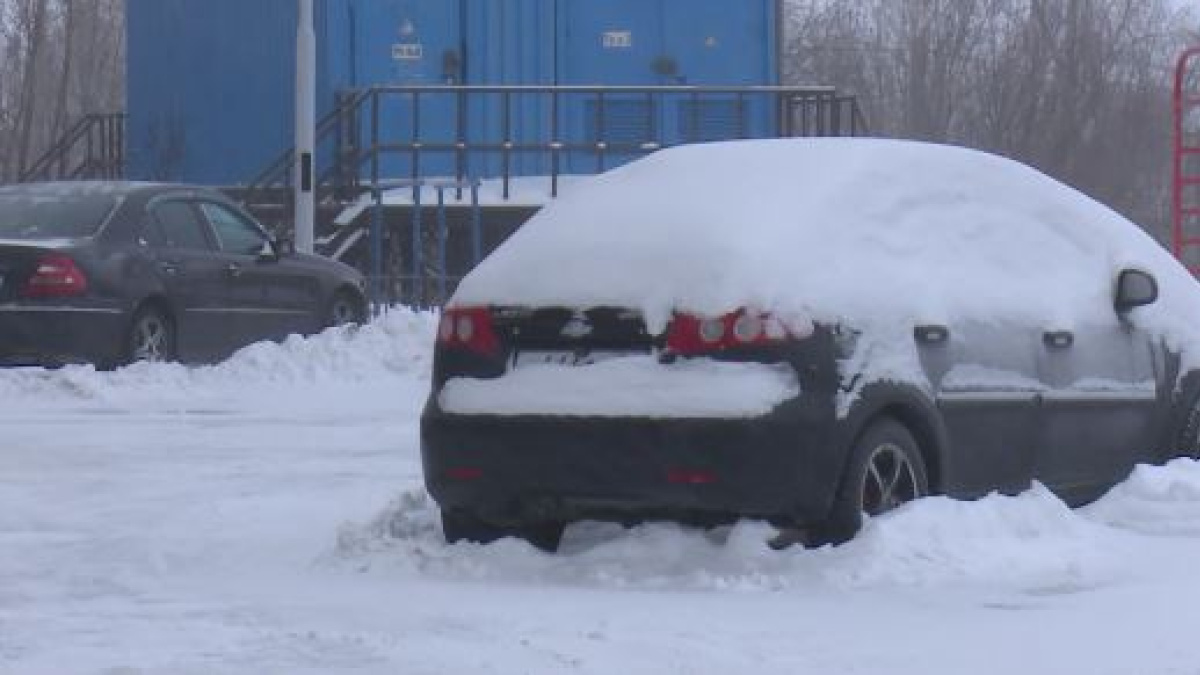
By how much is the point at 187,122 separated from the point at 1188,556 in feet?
65.5

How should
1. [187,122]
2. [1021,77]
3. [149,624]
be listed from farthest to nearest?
1. [1021,77]
2. [187,122]
3. [149,624]

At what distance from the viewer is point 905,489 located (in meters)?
9.31

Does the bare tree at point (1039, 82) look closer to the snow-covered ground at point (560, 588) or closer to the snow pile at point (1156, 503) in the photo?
the snow pile at point (1156, 503)

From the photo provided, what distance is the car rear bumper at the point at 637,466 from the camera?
8.78 meters

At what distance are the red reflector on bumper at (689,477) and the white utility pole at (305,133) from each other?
542 inches

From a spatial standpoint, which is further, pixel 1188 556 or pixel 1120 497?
pixel 1120 497

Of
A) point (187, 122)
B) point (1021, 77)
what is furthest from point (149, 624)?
point (1021, 77)

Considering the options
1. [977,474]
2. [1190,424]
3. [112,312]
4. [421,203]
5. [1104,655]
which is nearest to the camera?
[1104,655]

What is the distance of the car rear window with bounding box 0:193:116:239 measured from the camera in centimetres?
1719

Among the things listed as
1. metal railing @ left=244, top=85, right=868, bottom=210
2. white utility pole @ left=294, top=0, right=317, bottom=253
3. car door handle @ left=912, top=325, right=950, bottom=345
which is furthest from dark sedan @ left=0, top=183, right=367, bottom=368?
car door handle @ left=912, top=325, right=950, bottom=345

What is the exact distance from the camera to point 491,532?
963 cm

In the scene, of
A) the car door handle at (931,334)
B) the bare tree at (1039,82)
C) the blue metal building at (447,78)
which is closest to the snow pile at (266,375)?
the blue metal building at (447,78)

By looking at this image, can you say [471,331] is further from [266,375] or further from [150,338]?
[266,375]

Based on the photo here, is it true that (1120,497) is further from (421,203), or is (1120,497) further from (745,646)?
(421,203)
